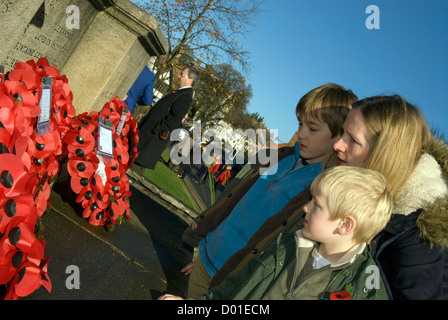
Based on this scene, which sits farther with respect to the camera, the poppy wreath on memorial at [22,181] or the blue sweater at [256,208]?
the blue sweater at [256,208]

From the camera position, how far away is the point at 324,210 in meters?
1.70

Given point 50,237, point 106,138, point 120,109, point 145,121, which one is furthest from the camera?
point 145,121

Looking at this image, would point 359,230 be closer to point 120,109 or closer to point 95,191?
point 95,191

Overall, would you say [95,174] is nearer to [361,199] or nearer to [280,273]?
[280,273]

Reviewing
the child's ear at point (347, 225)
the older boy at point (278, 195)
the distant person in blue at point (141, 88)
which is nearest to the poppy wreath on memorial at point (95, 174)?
the older boy at point (278, 195)

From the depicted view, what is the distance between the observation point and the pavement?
2518 mm

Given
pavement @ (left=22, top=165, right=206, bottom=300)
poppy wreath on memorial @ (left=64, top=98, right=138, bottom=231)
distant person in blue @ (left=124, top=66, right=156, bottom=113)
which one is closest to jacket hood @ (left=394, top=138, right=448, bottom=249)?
pavement @ (left=22, top=165, right=206, bottom=300)

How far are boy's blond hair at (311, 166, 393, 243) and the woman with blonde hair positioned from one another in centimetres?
8

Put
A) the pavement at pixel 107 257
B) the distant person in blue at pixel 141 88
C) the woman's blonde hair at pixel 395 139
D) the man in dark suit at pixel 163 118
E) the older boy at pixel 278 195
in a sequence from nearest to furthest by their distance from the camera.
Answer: the woman's blonde hair at pixel 395 139 < the older boy at pixel 278 195 < the pavement at pixel 107 257 < the distant person in blue at pixel 141 88 < the man in dark suit at pixel 163 118

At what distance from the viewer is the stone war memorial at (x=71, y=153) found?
2.03 meters

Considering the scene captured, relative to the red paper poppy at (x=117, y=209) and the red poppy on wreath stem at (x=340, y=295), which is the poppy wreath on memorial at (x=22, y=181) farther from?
the red poppy on wreath stem at (x=340, y=295)

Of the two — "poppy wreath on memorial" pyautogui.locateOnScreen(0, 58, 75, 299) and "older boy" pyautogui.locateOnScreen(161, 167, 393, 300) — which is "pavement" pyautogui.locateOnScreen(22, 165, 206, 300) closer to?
"poppy wreath on memorial" pyautogui.locateOnScreen(0, 58, 75, 299)
